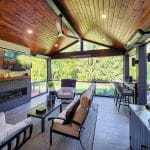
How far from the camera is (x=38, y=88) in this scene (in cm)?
758

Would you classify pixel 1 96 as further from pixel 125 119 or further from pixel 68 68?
pixel 68 68

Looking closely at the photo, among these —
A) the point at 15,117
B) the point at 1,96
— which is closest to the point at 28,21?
the point at 1,96

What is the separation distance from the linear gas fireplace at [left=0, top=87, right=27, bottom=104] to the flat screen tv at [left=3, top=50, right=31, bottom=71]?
2.79ft

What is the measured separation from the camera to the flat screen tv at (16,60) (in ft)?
15.8

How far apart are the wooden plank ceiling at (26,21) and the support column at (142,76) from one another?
2.88 meters

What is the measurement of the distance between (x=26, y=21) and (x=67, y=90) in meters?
3.37

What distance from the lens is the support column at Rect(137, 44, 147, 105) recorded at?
4.33 meters

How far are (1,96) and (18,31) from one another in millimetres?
2240

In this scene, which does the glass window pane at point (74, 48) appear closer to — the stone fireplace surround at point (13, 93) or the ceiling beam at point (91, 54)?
the ceiling beam at point (91, 54)

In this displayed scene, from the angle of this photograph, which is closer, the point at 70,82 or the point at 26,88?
the point at 26,88

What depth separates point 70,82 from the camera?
21.7ft

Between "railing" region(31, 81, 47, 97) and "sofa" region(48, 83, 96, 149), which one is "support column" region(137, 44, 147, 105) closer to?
"sofa" region(48, 83, 96, 149)

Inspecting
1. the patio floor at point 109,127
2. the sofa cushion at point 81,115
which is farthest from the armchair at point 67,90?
the sofa cushion at point 81,115

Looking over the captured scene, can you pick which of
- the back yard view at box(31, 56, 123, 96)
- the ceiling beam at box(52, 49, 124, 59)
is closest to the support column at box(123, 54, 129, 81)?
the ceiling beam at box(52, 49, 124, 59)
